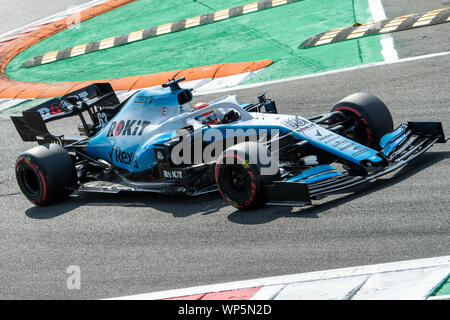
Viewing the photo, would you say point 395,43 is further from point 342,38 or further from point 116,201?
point 116,201

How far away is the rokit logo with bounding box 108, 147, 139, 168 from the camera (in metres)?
9.05

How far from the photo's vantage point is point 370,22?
15.1m

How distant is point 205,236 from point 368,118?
2827 millimetres

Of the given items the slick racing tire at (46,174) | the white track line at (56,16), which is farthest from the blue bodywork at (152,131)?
the white track line at (56,16)

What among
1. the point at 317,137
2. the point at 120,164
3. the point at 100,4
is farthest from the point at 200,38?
the point at 317,137

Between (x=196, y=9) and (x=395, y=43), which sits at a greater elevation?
(x=196, y=9)

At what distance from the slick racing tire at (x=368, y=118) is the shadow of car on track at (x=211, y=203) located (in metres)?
0.64

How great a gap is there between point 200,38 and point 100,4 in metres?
7.22

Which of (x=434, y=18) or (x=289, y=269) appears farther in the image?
(x=434, y=18)

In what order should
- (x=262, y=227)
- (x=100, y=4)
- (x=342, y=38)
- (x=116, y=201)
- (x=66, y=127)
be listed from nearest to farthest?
(x=262, y=227), (x=116, y=201), (x=66, y=127), (x=342, y=38), (x=100, y=4)

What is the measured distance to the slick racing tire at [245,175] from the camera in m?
7.21

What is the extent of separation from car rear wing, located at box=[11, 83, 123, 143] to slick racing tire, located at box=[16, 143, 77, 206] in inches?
32.2

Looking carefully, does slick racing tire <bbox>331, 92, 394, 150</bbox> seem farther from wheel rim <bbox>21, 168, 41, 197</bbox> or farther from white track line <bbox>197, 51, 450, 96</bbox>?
wheel rim <bbox>21, 168, 41, 197</bbox>

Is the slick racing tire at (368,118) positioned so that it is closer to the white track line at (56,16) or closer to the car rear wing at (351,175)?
the car rear wing at (351,175)
